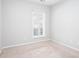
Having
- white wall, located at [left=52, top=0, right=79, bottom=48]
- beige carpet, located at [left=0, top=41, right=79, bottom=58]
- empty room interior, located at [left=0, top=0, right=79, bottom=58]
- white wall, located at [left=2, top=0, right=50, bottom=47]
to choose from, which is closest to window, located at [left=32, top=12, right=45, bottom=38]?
empty room interior, located at [left=0, top=0, right=79, bottom=58]

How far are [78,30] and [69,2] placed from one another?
152 cm

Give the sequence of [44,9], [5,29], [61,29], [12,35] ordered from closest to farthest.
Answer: [5,29] < [12,35] < [61,29] < [44,9]

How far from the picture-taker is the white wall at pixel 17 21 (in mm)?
3602

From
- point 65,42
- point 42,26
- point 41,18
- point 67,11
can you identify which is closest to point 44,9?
point 41,18

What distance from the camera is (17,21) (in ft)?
13.1

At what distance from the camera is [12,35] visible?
382 cm

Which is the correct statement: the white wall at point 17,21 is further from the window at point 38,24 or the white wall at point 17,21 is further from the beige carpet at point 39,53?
the beige carpet at point 39,53

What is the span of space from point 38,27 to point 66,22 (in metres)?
1.94

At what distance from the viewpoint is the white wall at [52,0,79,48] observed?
3.37m

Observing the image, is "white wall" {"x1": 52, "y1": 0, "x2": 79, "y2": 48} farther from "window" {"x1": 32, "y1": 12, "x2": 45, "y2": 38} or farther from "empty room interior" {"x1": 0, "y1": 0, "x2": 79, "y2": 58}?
"window" {"x1": 32, "y1": 12, "x2": 45, "y2": 38}

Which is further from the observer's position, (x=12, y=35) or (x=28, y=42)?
(x=28, y=42)

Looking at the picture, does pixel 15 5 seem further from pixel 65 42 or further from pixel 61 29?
pixel 65 42

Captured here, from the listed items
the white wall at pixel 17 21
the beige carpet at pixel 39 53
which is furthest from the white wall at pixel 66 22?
the white wall at pixel 17 21

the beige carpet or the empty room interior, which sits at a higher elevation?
the empty room interior
